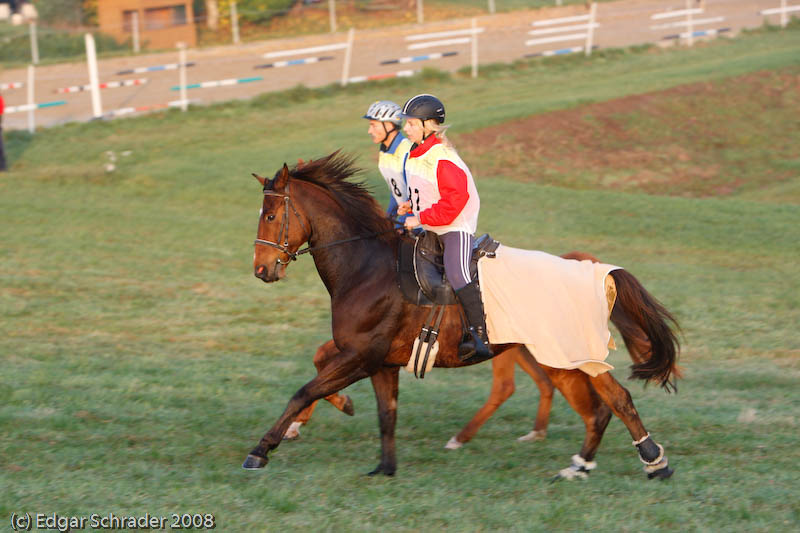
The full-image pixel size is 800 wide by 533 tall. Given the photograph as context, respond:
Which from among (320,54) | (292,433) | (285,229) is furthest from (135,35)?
(285,229)

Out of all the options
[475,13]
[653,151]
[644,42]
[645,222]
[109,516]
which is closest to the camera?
[109,516]

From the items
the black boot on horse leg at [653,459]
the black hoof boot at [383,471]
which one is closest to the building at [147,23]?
the black hoof boot at [383,471]

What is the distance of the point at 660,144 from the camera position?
20031 mm

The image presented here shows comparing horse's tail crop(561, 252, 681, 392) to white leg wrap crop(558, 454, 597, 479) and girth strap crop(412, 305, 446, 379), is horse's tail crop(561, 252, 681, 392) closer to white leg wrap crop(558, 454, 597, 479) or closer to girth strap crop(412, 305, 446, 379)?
white leg wrap crop(558, 454, 597, 479)

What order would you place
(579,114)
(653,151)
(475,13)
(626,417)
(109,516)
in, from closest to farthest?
(109,516)
(626,417)
(653,151)
(579,114)
(475,13)

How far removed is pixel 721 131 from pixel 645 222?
21.9 ft

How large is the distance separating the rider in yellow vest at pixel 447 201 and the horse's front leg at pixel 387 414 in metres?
0.60

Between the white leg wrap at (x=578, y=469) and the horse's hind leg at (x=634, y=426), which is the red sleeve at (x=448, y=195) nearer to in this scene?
the horse's hind leg at (x=634, y=426)

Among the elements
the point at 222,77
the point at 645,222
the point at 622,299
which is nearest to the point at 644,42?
the point at 222,77

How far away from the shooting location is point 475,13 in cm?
3875

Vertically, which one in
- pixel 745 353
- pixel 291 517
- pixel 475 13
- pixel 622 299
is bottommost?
pixel 745 353

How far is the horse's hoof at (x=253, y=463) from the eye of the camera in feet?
19.4

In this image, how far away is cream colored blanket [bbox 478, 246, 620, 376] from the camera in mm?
5922

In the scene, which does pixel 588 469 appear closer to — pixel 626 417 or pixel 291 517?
pixel 626 417
